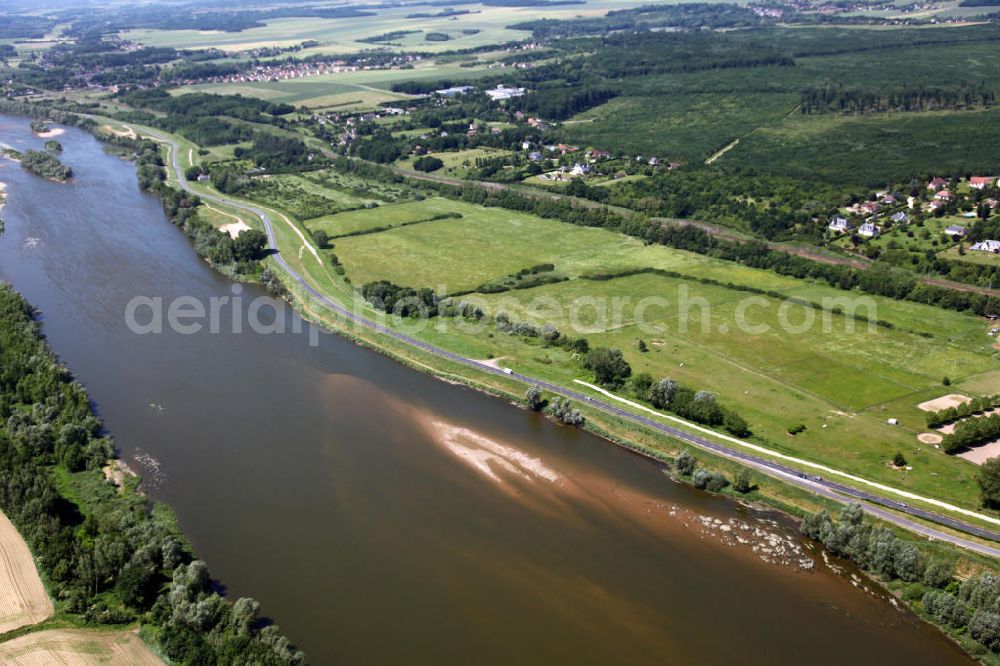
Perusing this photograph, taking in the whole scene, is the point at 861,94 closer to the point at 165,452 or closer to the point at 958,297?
the point at 958,297

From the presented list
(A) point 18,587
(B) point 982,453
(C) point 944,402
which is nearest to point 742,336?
(C) point 944,402

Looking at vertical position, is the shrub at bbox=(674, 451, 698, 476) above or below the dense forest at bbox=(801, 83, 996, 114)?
below

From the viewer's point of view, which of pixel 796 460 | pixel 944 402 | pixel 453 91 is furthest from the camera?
pixel 453 91

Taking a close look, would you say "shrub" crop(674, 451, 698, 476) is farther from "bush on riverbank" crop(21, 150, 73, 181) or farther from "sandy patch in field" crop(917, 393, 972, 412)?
"bush on riverbank" crop(21, 150, 73, 181)

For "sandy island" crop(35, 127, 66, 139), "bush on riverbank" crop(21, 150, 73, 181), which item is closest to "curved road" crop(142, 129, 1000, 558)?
"bush on riverbank" crop(21, 150, 73, 181)

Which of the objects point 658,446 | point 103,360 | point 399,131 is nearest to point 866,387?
point 658,446

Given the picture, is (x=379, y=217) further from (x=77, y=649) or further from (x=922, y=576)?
(x=922, y=576)

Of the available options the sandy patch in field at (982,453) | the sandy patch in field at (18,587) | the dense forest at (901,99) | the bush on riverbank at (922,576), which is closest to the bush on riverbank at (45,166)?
the sandy patch in field at (18,587)
